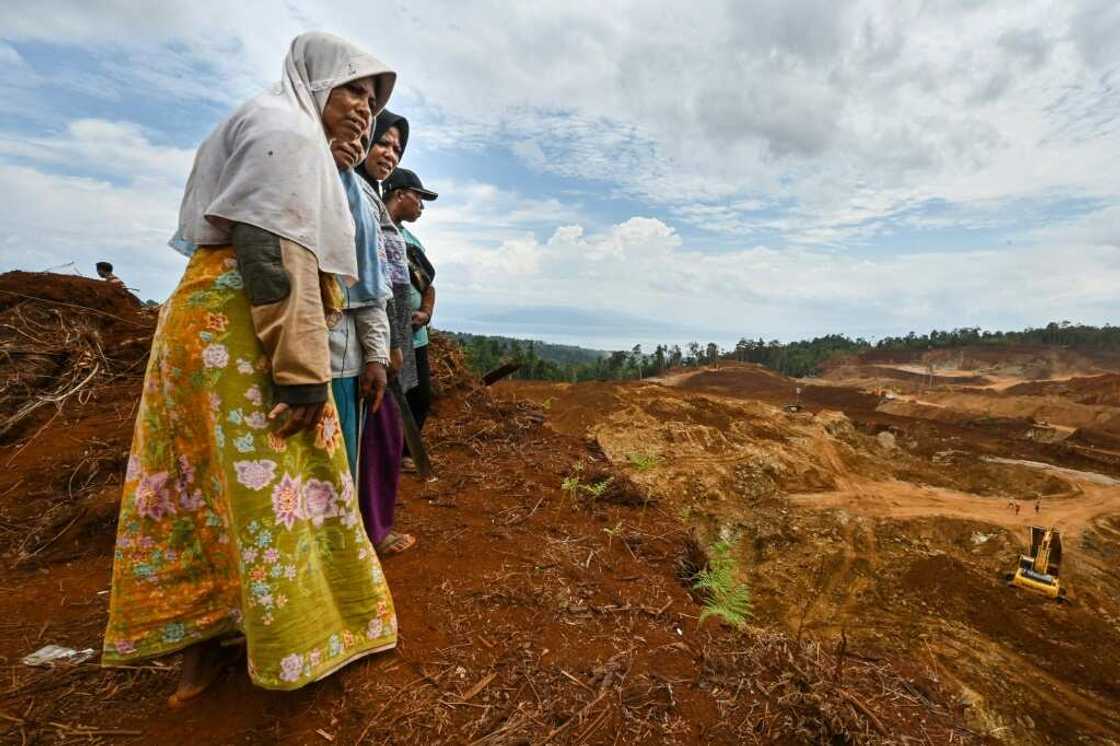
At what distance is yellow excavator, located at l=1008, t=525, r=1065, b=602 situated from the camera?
7703 millimetres

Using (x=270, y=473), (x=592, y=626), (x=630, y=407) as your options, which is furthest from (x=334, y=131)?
(x=630, y=407)

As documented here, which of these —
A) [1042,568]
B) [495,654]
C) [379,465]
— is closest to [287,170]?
[379,465]

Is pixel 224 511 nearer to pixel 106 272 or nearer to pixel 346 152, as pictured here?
pixel 346 152

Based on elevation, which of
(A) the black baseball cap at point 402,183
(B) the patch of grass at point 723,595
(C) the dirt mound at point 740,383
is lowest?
(C) the dirt mound at point 740,383

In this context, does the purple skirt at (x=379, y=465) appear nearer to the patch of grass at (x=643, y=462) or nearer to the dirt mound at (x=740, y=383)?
the patch of grass at (x=643, y=462)

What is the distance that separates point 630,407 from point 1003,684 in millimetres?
8061

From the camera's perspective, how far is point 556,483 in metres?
3.87

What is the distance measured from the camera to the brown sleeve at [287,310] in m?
1.31

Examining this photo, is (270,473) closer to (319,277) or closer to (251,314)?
(251,314)

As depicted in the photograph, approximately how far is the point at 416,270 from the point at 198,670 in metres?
2.52

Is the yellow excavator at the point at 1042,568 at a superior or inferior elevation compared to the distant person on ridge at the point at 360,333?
inferior

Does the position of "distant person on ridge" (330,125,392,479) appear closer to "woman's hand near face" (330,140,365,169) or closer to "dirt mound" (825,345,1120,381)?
"woman's hand near face" (330,140,365,169)

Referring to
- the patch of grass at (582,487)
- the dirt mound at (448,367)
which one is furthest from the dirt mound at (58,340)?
the patch of grass at (582,487)

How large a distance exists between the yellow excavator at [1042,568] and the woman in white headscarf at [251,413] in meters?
10.0
